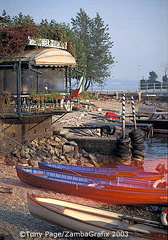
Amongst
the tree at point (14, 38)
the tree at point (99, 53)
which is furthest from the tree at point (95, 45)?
the tree at point (14, 38)

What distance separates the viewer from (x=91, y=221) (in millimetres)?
13188

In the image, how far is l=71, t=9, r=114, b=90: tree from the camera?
55.4 metres

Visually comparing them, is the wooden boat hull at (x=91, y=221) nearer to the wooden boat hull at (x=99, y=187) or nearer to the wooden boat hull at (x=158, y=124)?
the wooden boat hull at (x=99, y=187)

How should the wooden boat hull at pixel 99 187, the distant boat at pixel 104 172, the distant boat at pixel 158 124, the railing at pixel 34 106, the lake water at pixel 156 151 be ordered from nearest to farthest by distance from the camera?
the wooden boat hull at pixel 99 187, the distant boat at pixel 104 172, the railing at pixel 34 106, the lake water at pixel 156 151, the distant boat at pixel 158 124

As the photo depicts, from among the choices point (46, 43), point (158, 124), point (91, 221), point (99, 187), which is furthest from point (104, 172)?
point (158, 124)

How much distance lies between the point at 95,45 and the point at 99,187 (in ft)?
134

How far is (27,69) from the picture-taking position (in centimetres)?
2336

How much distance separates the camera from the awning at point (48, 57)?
22422 mm

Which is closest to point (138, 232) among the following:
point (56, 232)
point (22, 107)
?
point (56, 232)

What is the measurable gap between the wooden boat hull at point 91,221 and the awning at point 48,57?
34.1 ft

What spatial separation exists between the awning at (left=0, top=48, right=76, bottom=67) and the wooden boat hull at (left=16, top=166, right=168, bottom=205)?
6320 millimetres

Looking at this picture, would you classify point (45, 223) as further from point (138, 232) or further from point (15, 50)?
point (15, 50)

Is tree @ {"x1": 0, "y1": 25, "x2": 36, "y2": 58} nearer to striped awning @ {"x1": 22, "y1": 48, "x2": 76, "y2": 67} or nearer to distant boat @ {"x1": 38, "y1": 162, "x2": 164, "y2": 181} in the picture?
striped awning @ {"x1": 22, "y1": 48, "x2": 76, "y2": 67}

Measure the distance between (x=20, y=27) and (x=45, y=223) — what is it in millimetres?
12397
